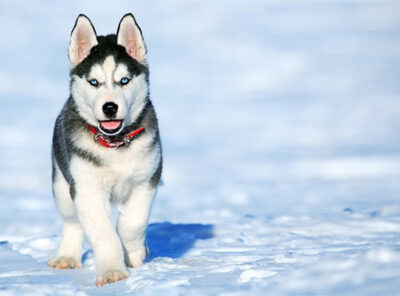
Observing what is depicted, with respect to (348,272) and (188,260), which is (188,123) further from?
(348,272)

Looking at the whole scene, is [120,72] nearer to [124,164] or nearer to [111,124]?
[111,124]

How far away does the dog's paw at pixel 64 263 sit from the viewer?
5613 millimetres

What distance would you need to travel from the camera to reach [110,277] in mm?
4773

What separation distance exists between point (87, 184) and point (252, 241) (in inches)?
82.4

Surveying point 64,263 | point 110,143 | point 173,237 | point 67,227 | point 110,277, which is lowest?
point 173,237

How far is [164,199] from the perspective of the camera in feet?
36.8

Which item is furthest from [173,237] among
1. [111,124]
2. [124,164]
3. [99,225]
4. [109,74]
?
[109,74]

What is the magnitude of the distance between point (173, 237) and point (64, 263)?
165cm

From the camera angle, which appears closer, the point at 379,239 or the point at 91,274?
the point at 91,274

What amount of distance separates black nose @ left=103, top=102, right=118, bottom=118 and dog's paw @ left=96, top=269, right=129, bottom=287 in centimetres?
102

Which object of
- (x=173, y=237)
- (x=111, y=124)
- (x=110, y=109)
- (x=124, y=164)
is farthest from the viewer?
(x=173, y=237)

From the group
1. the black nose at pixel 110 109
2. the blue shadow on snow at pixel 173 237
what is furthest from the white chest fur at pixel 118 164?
the blue shadow on snow at pixel 173 237

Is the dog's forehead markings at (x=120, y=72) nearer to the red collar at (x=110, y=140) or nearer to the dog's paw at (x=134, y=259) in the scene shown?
the red collar at (x=110, y=140)

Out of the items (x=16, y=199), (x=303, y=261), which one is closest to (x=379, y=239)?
(x=303, y=261)
